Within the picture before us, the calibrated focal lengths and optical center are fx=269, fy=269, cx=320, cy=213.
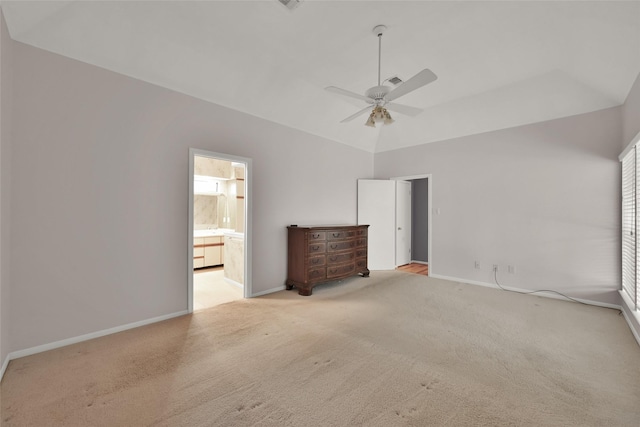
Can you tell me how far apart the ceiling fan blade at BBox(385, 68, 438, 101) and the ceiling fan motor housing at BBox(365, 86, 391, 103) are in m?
0.05

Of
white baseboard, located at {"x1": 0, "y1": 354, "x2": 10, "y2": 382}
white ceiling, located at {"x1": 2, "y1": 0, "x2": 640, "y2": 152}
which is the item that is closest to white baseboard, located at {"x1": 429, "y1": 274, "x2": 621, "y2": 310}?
white ceiling, located at {"x1": 2, "y1": 0, "x2": 640, "y2": 152}

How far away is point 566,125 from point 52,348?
6777 mm

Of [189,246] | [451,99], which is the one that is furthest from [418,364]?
[451,99]

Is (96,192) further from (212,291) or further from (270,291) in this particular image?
(270,291)

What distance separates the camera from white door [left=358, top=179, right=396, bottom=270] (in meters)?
5.90

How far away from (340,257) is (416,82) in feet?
9.88

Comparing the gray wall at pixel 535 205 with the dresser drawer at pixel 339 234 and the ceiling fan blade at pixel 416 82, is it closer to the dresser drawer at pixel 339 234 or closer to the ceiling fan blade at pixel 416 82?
the dresser drawer at pixel 339 234

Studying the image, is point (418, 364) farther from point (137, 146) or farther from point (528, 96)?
point (528, 96)

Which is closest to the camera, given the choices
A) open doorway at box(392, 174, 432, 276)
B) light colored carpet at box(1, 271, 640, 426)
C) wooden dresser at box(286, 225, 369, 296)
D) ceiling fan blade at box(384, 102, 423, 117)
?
light colored carpet at box(1, 271, 640, 426)

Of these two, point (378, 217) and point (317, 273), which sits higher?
point (378, 217)

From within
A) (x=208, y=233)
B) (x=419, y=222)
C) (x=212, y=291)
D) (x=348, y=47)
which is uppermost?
(x=348, y=47)

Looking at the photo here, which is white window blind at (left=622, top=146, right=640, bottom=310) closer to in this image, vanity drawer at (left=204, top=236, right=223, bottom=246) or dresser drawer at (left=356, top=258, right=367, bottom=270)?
dresser drawer at (left=356, top=258, right=367, bottom=270)

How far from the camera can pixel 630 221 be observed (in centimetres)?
320

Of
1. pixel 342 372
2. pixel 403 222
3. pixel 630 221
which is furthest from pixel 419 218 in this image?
pixel 342 372
